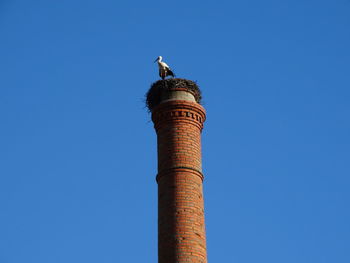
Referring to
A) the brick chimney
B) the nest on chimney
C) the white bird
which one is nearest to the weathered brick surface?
the brick chimney

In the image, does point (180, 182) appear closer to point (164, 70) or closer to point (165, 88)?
point (165, 88)

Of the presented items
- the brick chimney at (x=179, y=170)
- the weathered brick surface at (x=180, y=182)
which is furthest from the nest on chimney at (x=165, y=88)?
the weathered brick surface at (x=180, y=182)

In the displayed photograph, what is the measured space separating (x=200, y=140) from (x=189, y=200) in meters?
1.93

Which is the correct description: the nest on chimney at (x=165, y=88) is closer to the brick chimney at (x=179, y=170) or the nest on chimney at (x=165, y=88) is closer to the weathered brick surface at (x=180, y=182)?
the brick chimney at (x=179, y=170)

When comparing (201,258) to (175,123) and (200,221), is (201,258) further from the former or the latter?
(175,123)

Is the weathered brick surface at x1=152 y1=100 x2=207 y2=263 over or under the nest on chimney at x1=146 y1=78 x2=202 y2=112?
under

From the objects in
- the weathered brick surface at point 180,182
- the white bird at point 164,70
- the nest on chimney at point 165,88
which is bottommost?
the weathered brick surface at point 180,182

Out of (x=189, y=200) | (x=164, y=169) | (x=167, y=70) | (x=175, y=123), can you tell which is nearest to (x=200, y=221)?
(x=189, y=200)

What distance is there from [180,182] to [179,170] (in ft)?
0.99

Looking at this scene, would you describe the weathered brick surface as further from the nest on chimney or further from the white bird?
the white bird

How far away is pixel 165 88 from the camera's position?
54.3 feet

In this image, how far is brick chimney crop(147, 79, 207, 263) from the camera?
14406 millimetres

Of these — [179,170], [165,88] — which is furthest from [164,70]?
[179,170]

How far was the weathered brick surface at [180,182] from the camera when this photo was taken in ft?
47.2
